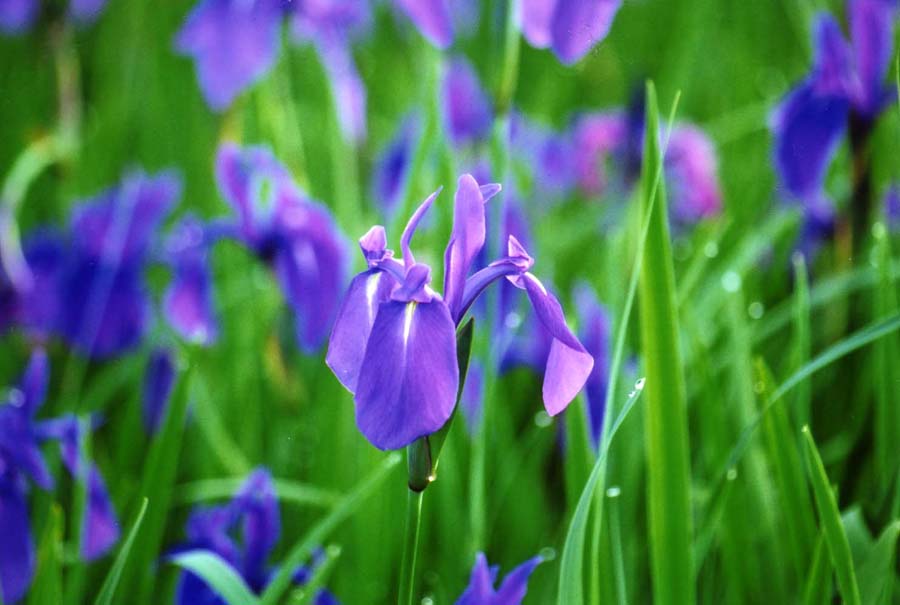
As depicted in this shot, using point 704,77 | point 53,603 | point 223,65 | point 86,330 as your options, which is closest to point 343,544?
point 53,603

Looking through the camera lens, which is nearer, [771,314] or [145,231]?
[771,314]

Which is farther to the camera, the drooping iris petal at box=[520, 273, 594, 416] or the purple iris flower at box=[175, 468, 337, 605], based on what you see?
the purple iris flower at box=[175, 468, 337, 605]

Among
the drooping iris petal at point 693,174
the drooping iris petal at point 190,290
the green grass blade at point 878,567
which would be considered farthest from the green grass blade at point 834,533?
the drooping iris petal at point 693,174

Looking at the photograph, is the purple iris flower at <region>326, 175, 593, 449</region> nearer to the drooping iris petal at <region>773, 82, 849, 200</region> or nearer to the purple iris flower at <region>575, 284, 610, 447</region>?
the purple iris flower at <region>575, 284, 610, 447</region>

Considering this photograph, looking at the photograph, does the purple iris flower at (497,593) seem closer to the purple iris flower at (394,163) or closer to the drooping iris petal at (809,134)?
the drooping iris petal at (809,134)

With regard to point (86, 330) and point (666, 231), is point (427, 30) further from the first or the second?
point (86, 330)

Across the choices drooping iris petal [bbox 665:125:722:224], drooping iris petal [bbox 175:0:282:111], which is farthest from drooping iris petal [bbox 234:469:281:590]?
drooping iris petal [bbox 665:125:722:224]

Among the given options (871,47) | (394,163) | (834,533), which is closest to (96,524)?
(834,533)
